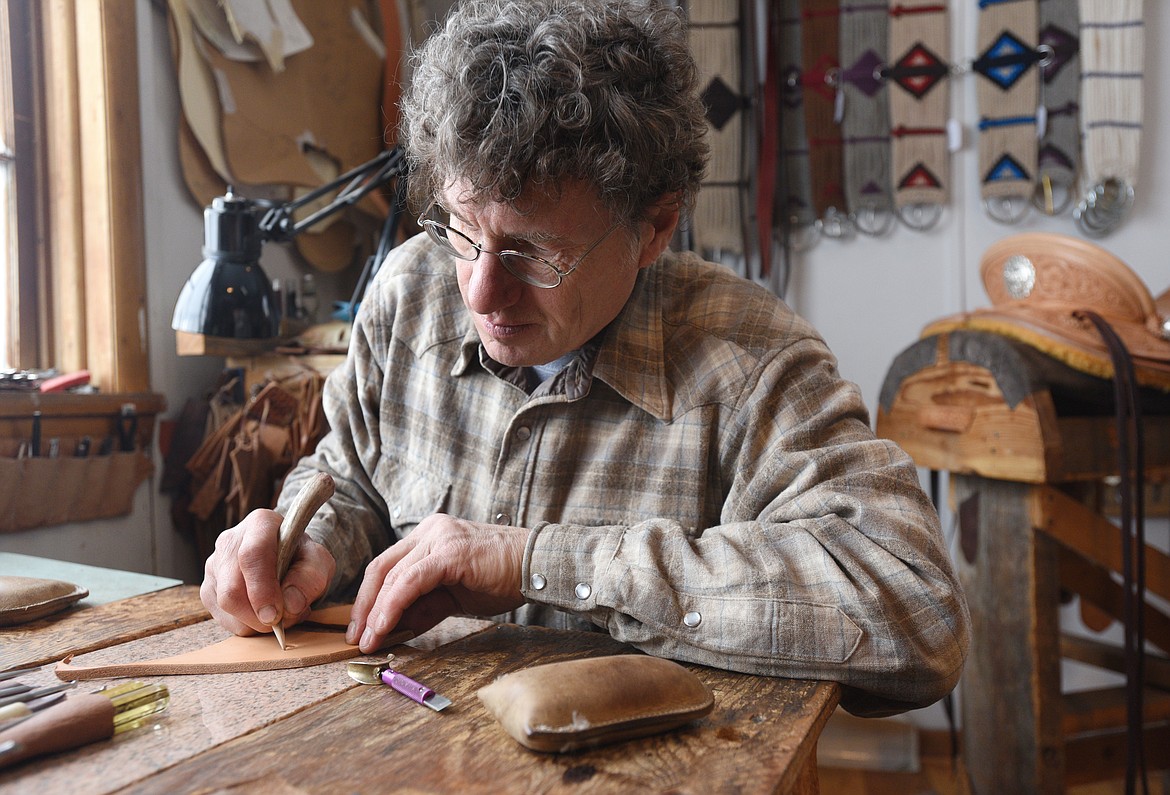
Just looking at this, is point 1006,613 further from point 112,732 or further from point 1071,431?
point 112,732

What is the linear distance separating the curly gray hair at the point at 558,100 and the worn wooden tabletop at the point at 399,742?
590 millimetres

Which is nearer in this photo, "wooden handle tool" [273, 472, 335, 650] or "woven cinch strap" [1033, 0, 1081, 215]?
"wooden handle tool" [273, 472, 335, 650]

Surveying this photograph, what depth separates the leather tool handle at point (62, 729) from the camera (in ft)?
2.32

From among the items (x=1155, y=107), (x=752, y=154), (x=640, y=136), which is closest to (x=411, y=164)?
(x=640, y=136)

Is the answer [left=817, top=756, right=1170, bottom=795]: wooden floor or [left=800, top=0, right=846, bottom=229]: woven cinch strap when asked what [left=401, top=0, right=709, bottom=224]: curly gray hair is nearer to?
[left=800, top=0, right=846, bottom=229]: woven cinch strap

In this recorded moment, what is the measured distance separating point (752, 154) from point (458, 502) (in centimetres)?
218

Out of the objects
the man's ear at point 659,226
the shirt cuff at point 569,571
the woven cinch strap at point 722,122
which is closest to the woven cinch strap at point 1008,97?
the woven cinch strap at point 722,122

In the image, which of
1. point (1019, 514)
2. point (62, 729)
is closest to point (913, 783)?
point (1019, 514)

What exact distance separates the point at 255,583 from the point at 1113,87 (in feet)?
9.37

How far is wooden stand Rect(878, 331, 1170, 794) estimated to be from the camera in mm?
1916

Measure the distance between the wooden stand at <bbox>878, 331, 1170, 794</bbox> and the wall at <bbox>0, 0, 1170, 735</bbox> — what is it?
929 mm

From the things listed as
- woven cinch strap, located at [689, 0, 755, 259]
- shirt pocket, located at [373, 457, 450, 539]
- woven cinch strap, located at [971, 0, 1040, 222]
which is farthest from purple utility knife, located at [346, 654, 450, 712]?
woven cinch strap, located at [971, 0, 1040, 222]

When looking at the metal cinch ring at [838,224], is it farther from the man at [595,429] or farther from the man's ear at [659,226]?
the man's ear at [659,226]

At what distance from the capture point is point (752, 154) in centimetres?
314
